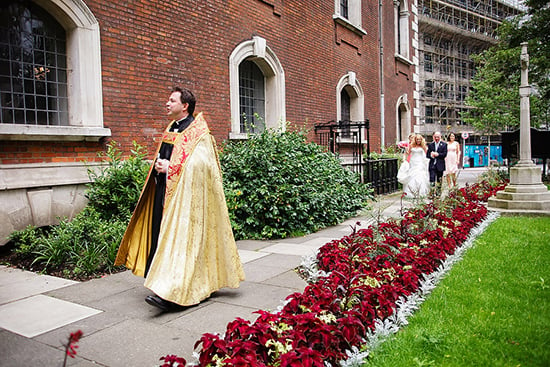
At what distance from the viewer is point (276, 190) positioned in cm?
745

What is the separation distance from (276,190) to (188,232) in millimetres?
3699

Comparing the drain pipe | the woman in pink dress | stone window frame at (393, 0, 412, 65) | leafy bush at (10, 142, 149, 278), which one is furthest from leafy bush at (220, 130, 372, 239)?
stone window frame at (393, 0, 412, 65)

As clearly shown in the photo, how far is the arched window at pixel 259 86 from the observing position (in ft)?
34.6

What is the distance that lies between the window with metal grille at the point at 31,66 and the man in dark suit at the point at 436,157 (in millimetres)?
8931

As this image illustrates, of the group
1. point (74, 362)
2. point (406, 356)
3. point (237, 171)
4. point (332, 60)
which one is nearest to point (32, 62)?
point (237, 171)

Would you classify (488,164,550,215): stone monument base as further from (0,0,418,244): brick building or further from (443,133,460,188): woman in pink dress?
(0,0,418,244): brick building

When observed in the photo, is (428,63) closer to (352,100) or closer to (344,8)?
(344,8)

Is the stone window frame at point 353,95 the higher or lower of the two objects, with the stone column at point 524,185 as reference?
higher

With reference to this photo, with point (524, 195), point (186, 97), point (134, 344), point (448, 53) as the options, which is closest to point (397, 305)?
point (134, 344)

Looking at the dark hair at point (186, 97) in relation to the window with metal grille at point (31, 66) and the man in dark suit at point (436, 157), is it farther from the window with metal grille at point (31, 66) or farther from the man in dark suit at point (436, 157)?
the man in dark suit at point (436, 157)

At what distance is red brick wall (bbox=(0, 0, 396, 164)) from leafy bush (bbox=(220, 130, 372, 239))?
5.00ft

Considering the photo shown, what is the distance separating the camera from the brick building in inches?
240

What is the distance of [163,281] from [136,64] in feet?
16.1

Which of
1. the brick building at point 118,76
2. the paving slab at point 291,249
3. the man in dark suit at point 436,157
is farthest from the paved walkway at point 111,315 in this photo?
the man in dark suit at point 436,157
